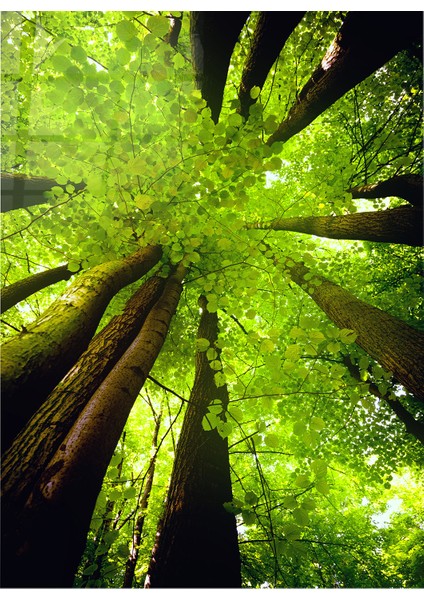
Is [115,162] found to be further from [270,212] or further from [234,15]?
[270,212]

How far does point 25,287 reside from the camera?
356 cm

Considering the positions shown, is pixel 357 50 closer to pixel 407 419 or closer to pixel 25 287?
pixel 25 287

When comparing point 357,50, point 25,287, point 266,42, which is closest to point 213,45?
point 266,42

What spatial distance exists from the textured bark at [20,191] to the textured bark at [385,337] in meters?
3.74

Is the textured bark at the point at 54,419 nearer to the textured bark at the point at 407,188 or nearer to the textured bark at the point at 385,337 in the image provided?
the textured bark at the point at 385,337

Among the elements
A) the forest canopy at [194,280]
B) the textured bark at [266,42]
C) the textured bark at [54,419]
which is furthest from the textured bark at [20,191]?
the textured bark at [266,42]

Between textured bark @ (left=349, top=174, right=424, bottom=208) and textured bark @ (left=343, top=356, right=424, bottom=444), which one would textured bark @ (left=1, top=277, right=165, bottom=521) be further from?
textured bark @ (left=343, top=356, right=424, bottom=444)

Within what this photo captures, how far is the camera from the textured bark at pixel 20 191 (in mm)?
4113

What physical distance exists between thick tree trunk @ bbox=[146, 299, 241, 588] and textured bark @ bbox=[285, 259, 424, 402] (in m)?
1.97

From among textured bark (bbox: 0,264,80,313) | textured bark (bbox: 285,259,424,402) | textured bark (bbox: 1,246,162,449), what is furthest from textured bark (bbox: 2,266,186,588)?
textured bark (bbox: 285,259,424,402)

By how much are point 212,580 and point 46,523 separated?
1766 mm

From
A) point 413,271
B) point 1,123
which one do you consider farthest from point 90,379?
point 413,271

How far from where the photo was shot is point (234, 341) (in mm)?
7051

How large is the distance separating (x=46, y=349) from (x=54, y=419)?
0.51m
